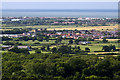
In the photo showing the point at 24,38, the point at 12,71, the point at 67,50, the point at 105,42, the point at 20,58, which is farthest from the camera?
the point at 24,38

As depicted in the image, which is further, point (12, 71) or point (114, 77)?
point (12, 71)

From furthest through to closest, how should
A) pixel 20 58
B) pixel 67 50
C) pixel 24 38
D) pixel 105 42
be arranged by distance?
1. pixel 24 38
2. pixel 105 42
3. pixel 67 50
4. pixel 20 58

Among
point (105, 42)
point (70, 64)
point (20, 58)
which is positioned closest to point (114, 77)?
Answer: point (70, 64)

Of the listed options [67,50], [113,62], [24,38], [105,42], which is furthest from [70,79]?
[24,38]

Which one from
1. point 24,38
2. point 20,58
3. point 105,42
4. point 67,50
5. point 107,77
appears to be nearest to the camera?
point 107,77

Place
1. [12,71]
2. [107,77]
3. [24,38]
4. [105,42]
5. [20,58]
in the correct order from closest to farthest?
1. [107,77]
2. [12,71]
3. [20,58]
4. [105,42]
5. [24,38]

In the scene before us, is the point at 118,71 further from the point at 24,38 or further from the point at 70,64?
the point at 24,38

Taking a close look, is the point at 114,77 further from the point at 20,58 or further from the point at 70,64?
the point at 20,58

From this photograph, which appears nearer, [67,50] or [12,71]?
[12,71]
